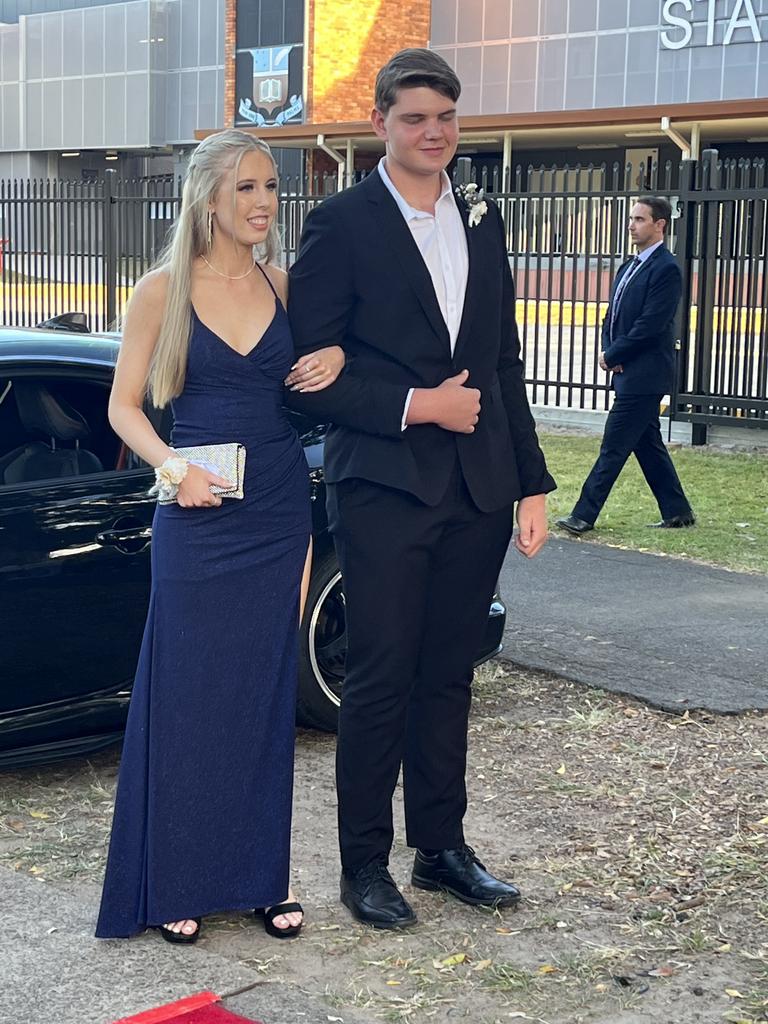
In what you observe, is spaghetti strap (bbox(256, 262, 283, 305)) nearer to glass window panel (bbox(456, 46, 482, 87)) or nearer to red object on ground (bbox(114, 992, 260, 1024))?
red object on ground (bbox(114, 992, 260, 1024))

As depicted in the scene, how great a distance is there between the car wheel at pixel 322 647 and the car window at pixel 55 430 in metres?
0.79

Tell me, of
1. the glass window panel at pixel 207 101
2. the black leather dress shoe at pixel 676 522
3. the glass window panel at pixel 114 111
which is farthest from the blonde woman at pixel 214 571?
the glass window panel at pixel 114 111

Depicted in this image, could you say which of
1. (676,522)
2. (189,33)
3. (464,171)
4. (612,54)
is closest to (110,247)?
(464,171)

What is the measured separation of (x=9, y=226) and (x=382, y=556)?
18449mm

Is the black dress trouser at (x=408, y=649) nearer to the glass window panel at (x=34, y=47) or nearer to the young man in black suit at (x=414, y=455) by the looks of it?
the young man in black suit at (x=414, y=455)

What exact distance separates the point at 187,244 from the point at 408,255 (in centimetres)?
54

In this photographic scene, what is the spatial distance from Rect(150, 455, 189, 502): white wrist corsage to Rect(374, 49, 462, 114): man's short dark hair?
1007 millimetres

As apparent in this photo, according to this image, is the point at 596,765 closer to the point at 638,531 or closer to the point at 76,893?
the point at 76,893

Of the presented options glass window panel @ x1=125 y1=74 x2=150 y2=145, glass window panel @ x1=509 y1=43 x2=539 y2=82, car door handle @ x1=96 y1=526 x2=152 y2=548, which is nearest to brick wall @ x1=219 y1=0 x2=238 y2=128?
glass window panel @ x1=125 y1=74 x2=150 y2=145

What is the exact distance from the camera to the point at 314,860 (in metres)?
4.62

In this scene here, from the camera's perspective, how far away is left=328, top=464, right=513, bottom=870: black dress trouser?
4.00 meters

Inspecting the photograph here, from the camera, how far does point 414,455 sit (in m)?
3.97

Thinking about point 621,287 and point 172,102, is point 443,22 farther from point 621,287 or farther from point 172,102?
point 621,287

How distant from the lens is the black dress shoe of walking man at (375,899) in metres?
4.07
